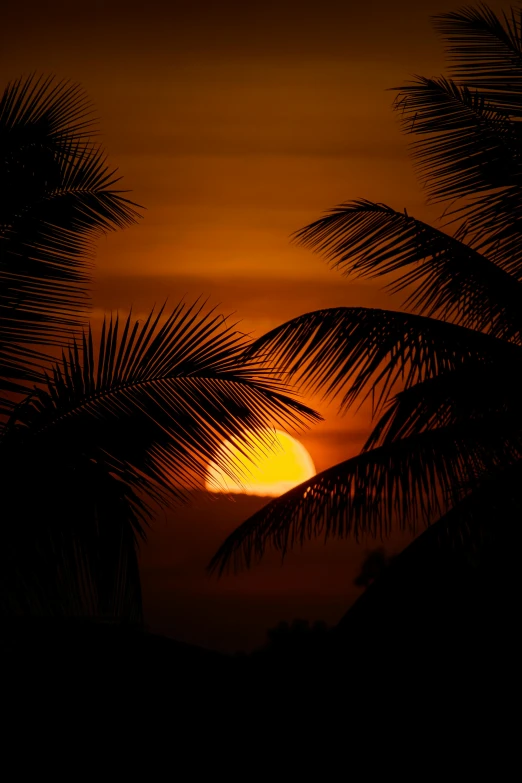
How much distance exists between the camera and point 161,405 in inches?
186

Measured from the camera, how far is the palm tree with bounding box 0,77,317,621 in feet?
14.3

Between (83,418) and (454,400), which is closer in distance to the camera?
(83,418)

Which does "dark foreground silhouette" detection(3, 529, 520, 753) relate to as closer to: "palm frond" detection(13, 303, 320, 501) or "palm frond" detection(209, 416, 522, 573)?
"palm frond" detection(209, 416, 522, 573)

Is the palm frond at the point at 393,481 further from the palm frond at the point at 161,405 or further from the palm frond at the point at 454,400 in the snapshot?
the palm frond at the point at 161,405

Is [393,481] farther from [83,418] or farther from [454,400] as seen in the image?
[83,418]

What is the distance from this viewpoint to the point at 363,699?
7219mm

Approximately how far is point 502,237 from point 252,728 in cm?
404

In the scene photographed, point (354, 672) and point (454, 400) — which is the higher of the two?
point (454, 400)

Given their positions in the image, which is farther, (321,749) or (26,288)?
(321,749)

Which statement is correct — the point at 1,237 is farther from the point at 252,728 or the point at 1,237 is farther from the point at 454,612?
the point at 454,612

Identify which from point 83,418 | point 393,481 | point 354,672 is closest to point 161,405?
point 83,418

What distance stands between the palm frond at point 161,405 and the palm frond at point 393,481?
5.28 ft

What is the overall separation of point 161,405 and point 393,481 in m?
2.17

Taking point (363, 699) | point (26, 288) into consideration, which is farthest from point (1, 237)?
point (363, 699)
